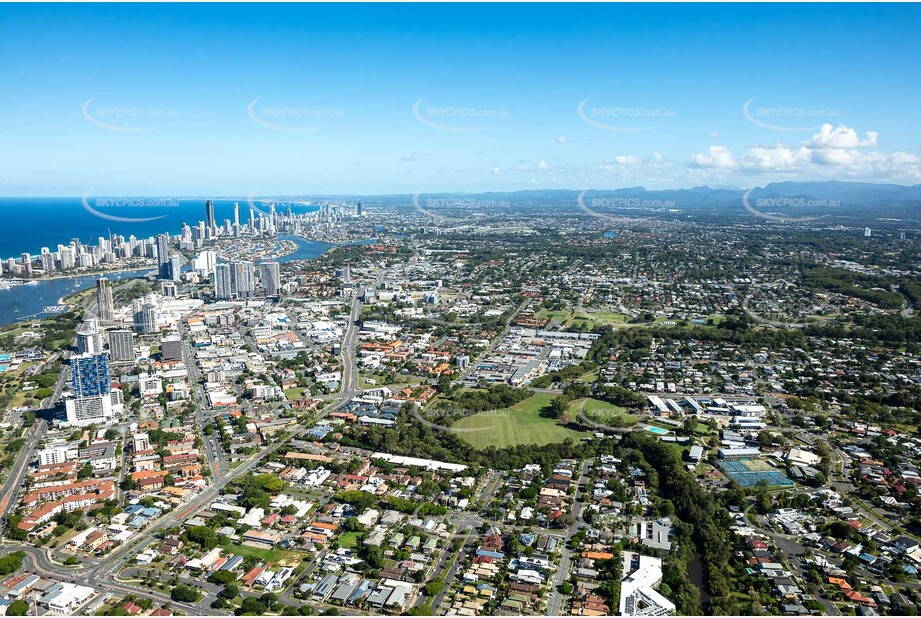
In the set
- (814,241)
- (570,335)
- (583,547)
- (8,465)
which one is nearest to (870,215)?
(814,241)

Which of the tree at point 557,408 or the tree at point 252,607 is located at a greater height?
the tree at point 557,408

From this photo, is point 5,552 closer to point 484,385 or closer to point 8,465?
point 8,465

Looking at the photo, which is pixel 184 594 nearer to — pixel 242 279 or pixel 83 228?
pixel 242 279

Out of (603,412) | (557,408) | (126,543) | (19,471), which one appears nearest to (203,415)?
(19,471)

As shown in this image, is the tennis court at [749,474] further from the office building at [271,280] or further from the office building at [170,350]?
the office building at [271,280]

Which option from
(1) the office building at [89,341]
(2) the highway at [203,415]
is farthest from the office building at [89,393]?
(1) the office building at [89,341]

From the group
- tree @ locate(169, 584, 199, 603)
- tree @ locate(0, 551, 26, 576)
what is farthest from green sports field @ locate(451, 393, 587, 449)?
tree @ locate(0, 551, 26, 576)

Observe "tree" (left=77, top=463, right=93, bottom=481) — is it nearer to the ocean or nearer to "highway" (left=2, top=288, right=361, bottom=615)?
"highway" (left=2, top=288, right=361, bottom=615)
